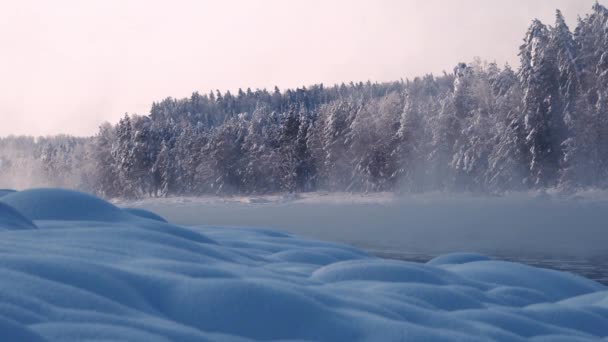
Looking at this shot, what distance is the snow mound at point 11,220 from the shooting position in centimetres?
654

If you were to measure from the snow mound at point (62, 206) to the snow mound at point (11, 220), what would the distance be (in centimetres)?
75

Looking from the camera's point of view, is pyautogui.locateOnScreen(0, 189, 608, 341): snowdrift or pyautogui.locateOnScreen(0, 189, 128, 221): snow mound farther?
pyautogui.locateOnScreen(0, 189, 128, 221): snow mound

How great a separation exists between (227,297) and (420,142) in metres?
52.9

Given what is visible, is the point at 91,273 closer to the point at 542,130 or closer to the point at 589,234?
the point at 589,234

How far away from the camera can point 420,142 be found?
56250 millimetres

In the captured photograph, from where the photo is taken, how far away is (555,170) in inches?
1832

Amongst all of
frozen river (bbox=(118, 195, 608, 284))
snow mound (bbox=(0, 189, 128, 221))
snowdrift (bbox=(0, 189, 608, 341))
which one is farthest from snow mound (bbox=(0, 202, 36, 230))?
frozen river (bbox=(118, 195, 608, 284))

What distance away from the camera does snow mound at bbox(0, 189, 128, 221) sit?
25.4 ft

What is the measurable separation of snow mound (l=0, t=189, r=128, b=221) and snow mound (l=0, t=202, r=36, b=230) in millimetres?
751

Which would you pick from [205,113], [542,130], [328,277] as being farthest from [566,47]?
[205,113]

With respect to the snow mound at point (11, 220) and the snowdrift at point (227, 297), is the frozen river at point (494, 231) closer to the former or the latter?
the snowdrift at point (227, 297)

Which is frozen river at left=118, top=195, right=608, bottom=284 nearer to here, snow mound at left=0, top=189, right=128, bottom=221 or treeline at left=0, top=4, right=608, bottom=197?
treeline at left=0, top=4, right=608, bottom=197

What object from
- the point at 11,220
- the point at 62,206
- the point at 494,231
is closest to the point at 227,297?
the point at 11,220

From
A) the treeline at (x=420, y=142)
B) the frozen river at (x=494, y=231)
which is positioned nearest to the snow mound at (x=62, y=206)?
the frozen river at (x=494, y=231)
